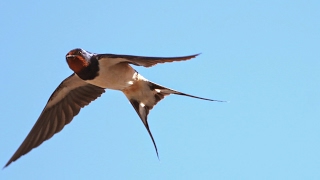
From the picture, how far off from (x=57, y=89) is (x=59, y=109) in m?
0.19

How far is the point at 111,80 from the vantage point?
5.24m

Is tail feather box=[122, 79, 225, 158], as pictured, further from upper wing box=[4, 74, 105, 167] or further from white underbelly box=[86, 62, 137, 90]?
upper wing box=[4, 74, 105, 167]

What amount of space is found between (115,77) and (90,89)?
2.84ft

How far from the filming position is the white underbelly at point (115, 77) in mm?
5195

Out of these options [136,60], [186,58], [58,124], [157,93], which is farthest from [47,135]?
[186,58]

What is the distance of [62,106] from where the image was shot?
6.07m

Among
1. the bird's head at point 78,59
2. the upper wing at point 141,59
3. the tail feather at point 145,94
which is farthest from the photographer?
the tail feather at point 145,94

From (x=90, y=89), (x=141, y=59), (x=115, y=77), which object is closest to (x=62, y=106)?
(x=90, y=89)

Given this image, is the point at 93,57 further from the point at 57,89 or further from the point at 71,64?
the point at 57,89

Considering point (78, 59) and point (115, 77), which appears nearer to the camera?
point (78, 59)

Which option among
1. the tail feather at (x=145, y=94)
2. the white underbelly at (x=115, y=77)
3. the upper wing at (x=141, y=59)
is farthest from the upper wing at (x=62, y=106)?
the upper wing at (x=141, y=59)

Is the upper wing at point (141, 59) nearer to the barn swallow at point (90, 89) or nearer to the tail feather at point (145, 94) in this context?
the barn swallow at point (90, 89)

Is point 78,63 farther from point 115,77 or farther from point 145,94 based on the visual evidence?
point 145,94

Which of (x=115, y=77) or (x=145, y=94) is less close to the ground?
(x=115, y=77)
